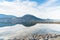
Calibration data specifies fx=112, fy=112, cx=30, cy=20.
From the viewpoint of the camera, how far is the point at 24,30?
1.60 m

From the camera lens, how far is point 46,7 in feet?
5.38

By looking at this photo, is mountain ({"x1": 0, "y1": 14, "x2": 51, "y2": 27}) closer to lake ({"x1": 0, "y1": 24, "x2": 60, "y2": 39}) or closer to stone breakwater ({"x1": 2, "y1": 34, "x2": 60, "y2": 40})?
lake ({"x1": 0, "y1": 24, "x2": 60, "y2": 39})

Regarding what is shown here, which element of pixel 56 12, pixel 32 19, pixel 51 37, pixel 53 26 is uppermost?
pixel 56 12

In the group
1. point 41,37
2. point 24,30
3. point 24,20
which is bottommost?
point 41,37

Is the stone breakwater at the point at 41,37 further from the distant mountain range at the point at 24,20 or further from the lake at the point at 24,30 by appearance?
the distant mountain range at the point at 24,20

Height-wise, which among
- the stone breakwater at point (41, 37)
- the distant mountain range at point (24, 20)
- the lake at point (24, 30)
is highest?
the distant mountain range at point (24, 20)

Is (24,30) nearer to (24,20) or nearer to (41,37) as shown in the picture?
(24,20)

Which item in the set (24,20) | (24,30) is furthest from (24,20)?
(24,30)

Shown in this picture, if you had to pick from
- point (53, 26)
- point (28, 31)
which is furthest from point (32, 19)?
point (53, 26)

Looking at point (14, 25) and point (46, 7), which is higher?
point (46, 7)

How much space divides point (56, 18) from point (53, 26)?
0.12m

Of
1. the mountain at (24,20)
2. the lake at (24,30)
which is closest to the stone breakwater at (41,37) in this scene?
the lake at (24,30)

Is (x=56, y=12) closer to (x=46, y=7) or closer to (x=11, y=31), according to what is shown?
(x=46, y=7)

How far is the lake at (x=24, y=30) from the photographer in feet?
5.16
